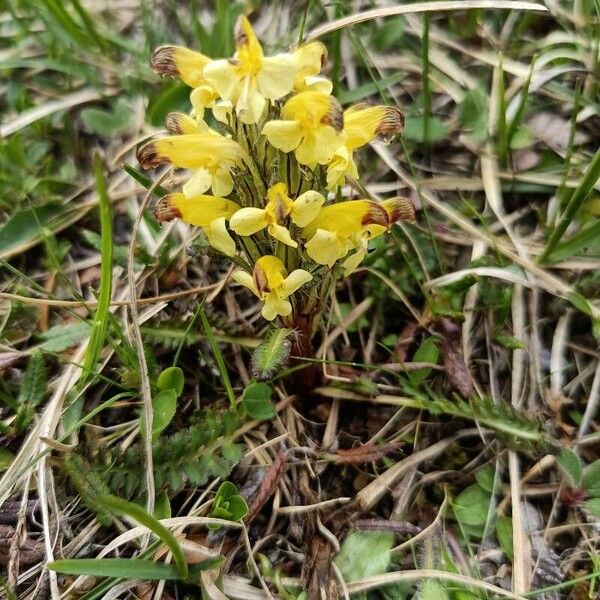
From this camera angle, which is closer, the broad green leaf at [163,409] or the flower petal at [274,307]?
the flower petal at [274,307]

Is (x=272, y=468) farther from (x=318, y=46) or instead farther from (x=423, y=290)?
(x=318, y=46)

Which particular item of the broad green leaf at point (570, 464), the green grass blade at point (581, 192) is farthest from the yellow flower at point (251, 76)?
the broad green leaf at point (570, 464)

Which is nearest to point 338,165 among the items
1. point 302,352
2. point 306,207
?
point 306,207

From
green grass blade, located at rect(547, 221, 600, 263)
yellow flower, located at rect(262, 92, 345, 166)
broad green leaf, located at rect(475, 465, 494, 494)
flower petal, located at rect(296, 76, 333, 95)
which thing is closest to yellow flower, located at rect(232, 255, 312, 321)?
yellow flower, located at rect(262, 92, 345, 166)

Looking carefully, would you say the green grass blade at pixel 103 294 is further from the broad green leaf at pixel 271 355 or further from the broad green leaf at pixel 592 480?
the broad green leaf at pixel 592 480

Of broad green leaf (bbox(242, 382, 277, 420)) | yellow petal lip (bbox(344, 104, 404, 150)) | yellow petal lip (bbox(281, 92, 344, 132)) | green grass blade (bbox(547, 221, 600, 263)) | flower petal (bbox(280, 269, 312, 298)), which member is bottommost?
broad green leaf (bbox(242, 382, 277, 420))

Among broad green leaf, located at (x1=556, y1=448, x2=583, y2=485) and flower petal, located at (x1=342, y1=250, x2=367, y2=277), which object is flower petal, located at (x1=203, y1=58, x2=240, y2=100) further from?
broad green leaf, located at (x1=556, y1=448, x2=583, y2=485)

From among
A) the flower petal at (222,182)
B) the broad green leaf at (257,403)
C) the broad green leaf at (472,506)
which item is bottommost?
the broad green leaf at (472,506)
